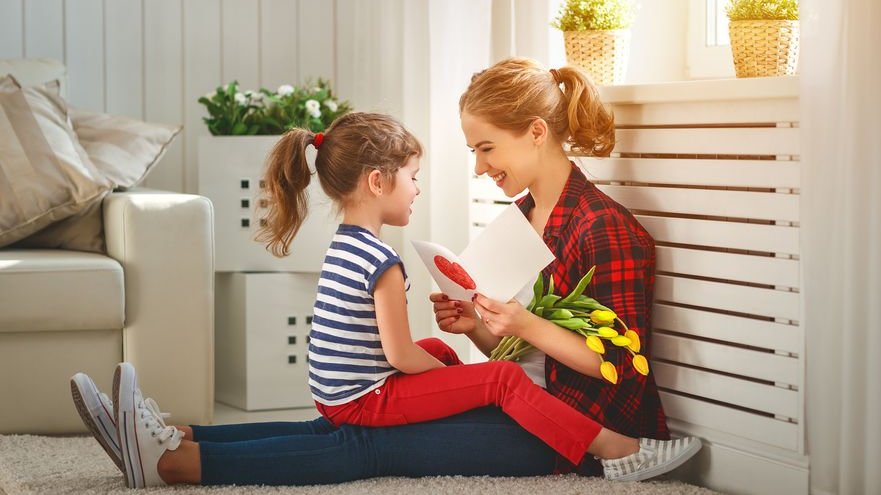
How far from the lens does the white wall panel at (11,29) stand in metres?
3.07

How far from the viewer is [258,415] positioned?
2.66 m

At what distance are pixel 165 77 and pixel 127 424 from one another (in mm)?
1687

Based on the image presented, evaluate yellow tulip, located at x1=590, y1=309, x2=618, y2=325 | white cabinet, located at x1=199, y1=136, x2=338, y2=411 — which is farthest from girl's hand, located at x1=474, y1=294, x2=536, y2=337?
white cabinet, located at x1=199, y1=136, x2=338, y2=411

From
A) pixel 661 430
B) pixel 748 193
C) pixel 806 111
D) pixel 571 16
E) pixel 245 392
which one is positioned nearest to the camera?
pixel 806 111

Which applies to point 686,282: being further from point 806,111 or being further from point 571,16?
point 571,16

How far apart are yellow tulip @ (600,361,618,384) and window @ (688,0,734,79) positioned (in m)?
0.97

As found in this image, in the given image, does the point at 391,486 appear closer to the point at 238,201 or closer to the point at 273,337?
the point at 273,337

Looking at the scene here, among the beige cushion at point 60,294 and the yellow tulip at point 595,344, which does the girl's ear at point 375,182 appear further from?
the beige cushion at point 60,294

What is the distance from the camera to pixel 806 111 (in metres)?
1.67

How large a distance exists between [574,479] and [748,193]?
22.4 inches

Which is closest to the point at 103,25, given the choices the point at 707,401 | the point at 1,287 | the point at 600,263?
the point at 1,287

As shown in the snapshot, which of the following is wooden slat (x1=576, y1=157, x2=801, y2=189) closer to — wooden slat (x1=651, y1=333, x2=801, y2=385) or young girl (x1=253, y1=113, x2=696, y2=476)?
wooden slat (x1=651, y1=333, x2=801, y2=385)

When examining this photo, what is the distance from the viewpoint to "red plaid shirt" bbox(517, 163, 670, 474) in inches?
73.9

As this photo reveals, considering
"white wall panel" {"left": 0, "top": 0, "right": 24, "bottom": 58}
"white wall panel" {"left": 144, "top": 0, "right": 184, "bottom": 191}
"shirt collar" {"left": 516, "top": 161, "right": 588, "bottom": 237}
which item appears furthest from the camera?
"white wall panel" {"left": 144, "top": 0, "right": 184, "bottom": 191}
